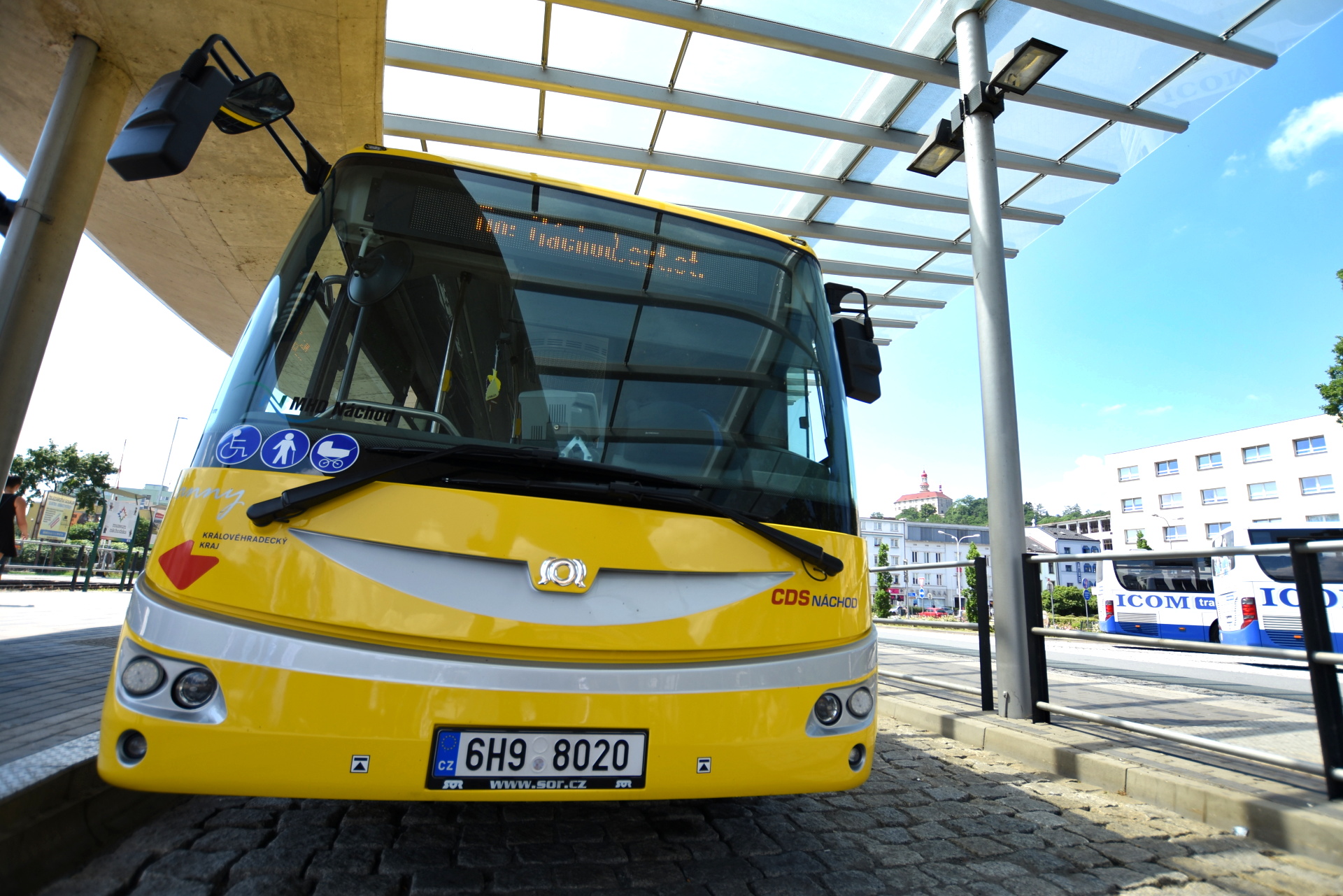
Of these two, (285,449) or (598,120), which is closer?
(285,449)

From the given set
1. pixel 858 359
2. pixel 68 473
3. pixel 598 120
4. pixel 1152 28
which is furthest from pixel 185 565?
pixel 68 473

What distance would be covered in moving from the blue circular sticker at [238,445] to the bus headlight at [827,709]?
80.3 inches

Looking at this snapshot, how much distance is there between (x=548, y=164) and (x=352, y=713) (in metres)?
8.84

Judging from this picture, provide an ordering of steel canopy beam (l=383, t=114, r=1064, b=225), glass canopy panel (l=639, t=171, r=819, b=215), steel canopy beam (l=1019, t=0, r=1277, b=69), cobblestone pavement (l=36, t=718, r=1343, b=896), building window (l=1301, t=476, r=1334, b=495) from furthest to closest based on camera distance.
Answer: building window (l=1301, t=476, r=1334, b=495)
glass canopy panel (l=639, t=171, r=819, b=215)
steel canopy beam (l=383, t=114, r=1064, b=225)
steel canopy beam (l=1019, t=0, r=1277, b=69)
cobblestone pavement (l=36, t=718, r=1343, b=896)

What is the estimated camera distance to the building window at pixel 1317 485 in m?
48.2

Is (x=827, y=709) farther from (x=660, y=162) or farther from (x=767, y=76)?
(x=660, y=162)

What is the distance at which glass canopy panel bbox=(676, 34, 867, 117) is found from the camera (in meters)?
7.42

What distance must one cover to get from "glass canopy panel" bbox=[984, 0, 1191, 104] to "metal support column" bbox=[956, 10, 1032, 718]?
129 cm

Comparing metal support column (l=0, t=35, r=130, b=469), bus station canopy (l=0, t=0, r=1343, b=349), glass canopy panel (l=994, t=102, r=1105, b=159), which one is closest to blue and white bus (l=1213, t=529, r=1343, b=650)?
glass canopy panel (l=994, t=102, r=1105, b=159)

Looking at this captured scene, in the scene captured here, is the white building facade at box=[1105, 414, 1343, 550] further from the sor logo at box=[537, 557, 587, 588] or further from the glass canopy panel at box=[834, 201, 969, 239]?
the sor logo at box=[537, 557, 587, 588]

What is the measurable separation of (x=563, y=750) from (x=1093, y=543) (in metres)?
81.9

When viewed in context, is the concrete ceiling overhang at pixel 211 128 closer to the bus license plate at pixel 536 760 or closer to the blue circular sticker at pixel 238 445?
the blue circular sticker at pixel 238 445

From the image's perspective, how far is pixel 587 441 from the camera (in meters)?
2.51

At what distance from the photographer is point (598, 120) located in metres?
8.50
